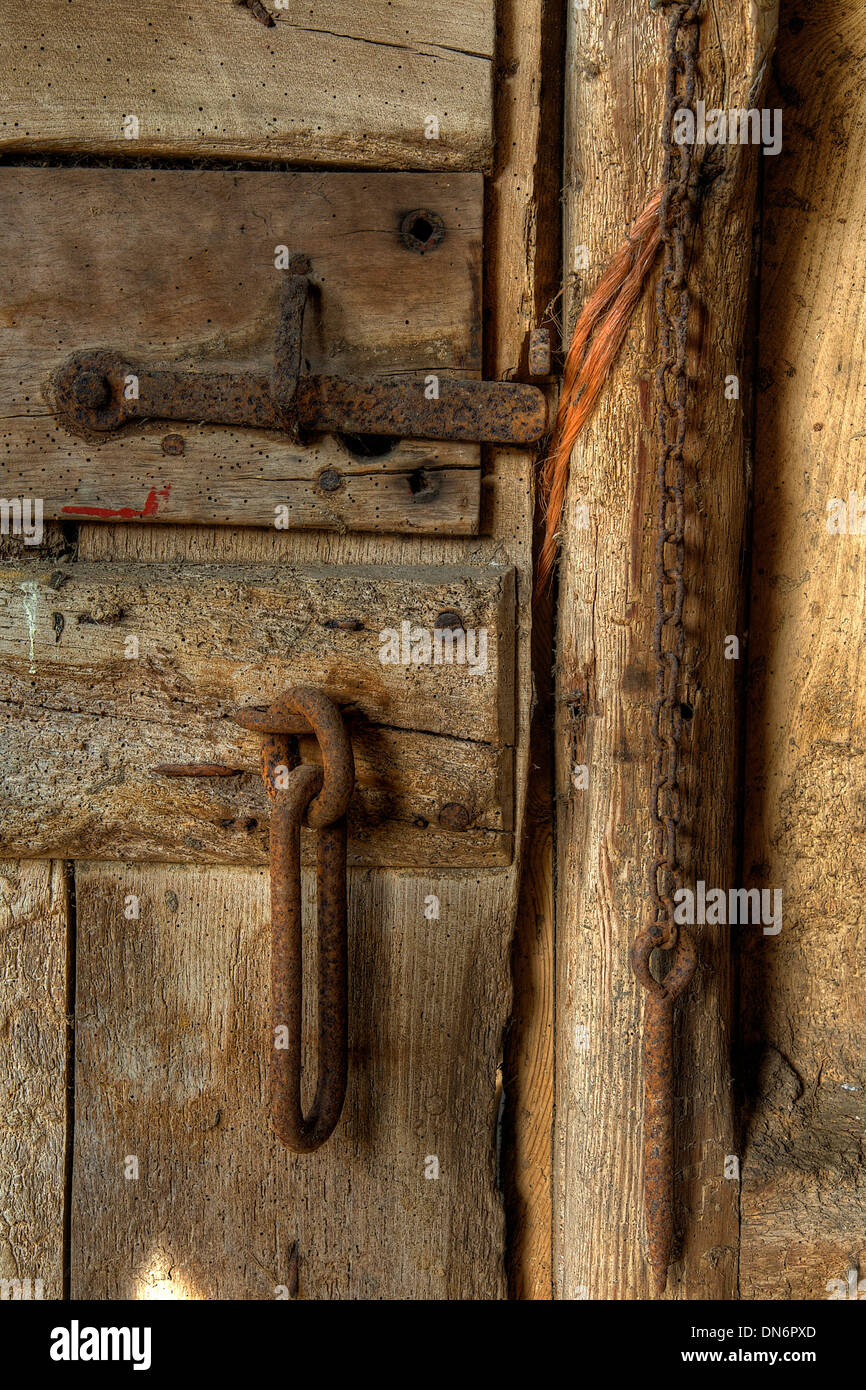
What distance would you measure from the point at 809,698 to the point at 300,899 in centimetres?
64

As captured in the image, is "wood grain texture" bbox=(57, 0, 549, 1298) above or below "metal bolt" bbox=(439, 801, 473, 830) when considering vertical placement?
below

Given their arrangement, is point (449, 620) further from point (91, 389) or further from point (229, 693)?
point (91, 389)

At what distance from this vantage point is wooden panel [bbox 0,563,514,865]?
955mm

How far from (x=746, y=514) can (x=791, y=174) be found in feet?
1.30

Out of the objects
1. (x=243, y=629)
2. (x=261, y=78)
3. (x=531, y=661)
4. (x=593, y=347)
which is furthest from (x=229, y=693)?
(x=261, y=78)

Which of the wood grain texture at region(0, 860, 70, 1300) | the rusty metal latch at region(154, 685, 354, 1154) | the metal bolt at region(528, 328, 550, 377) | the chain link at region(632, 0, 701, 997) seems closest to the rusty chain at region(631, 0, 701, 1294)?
the chain link at region(632, 0, 701, 997)

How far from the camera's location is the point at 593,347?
3.04 feet

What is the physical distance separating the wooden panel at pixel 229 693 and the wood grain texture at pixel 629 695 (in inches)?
4.0

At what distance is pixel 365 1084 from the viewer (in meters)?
1.02

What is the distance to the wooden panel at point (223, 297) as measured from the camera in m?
0.94

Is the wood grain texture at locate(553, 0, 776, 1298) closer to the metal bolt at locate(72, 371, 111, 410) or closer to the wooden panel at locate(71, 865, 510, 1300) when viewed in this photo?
the wooden panel at locate(71, 865, 510, 1300)

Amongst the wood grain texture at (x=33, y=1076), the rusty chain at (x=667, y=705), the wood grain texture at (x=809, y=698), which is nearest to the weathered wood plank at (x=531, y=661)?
the rusty chain at (x=667, y=705)

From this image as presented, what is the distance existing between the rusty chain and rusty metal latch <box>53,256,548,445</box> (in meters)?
0.15
